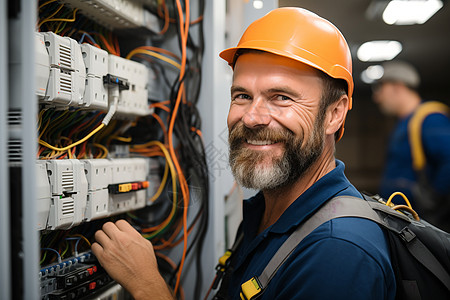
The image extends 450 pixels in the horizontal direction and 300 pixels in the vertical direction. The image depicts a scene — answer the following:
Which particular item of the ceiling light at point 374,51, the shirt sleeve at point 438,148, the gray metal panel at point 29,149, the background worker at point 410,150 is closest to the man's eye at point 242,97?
the gray metal panel at point 29,149

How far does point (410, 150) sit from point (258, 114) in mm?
1665

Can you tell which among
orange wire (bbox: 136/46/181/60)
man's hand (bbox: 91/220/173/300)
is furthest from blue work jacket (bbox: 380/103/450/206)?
man's hand (bbox: 91/220/173/300)

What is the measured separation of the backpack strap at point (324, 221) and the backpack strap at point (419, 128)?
4.76ft

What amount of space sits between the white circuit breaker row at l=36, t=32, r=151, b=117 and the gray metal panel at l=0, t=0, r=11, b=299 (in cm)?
21

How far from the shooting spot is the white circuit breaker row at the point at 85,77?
82 centimetres

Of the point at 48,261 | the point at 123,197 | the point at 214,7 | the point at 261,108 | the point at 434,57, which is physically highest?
the point at 434,57

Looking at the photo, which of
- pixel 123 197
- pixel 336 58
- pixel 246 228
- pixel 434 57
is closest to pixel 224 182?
pixel 246 228

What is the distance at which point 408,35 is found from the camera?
3457 millimetres

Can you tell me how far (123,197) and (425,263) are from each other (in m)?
0.83

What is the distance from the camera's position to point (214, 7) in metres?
1.25

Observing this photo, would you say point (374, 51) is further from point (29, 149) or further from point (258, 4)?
point (29, 149)

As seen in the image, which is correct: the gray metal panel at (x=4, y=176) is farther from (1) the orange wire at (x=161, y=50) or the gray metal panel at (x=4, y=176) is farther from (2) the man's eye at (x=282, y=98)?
(1) the orange wire at (x=161, y=50)

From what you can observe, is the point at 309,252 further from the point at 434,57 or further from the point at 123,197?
the point at 434,57

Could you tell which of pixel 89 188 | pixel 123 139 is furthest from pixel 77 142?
pixel 123 139
